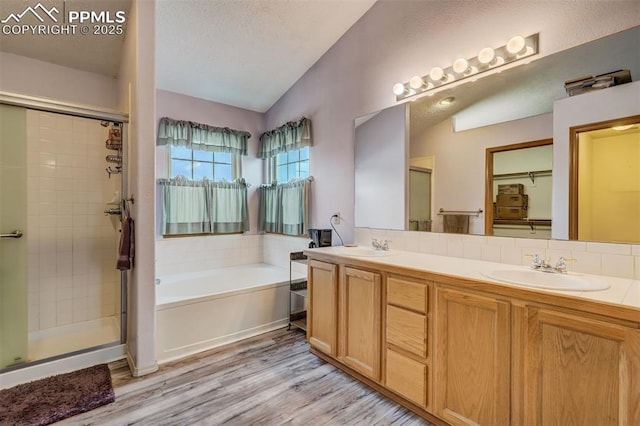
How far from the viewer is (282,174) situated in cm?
400

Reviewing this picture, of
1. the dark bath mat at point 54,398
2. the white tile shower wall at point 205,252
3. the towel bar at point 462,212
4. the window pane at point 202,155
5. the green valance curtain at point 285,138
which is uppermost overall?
the green valance curtain at point 285,138

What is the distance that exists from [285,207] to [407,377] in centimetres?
238

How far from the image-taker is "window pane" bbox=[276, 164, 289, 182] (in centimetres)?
395

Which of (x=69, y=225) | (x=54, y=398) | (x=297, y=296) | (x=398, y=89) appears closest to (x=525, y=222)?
(x=398, y=89)

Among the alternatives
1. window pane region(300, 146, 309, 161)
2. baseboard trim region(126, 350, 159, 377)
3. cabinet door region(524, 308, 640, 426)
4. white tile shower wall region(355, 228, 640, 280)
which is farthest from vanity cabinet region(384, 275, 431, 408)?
window pane region(300, 146, 309, 161)

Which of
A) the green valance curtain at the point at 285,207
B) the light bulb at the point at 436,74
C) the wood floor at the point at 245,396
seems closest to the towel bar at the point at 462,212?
the light bulb at the point at 436,74

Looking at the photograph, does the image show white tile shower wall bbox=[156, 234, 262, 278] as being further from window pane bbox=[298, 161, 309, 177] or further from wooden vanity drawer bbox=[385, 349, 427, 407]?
wooden vanity drawer bbox=[385, 349, 427, 407]

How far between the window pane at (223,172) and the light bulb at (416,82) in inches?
99.8

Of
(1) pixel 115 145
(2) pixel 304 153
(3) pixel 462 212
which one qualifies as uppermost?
(2) pixel 304 153

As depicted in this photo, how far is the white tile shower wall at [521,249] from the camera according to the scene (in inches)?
58.1

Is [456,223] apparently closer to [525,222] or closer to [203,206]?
[525,222]

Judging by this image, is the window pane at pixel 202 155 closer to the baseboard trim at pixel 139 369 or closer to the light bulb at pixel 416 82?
the baseboard trim at pixel 139 369

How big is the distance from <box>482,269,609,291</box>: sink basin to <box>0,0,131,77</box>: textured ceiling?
317cm

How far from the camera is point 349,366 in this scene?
2135 millimetres
